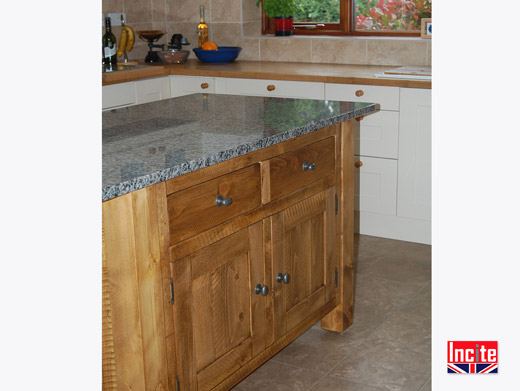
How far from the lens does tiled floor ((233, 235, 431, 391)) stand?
84.0 inches

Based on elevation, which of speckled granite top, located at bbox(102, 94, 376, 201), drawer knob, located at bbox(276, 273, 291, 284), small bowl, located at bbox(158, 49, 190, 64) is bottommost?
drawer knob, located at bbox(276, 273, 291, 284)

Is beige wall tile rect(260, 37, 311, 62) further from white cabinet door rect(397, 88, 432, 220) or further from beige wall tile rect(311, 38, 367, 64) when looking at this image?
white cabinet door rect(397, 88, 432, 220)

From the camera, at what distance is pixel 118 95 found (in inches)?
146

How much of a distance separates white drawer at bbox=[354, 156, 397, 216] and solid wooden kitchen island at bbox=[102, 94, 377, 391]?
110cm

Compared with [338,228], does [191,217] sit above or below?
above

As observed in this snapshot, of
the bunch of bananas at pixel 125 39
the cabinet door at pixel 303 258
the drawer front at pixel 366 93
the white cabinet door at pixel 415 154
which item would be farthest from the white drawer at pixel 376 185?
the bunch of bananas at pixel 125 39

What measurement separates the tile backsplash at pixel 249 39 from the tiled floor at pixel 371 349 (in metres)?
1.44

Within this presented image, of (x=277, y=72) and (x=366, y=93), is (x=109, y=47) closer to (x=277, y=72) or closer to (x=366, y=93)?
(x=277, y=72)

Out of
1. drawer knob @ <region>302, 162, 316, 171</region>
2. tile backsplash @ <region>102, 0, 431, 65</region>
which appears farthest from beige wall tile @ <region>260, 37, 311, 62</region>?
drawer knob @ <region>302, 162, 316, 171</region>

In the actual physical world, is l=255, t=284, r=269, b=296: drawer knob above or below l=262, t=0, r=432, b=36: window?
below

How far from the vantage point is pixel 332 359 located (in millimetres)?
2279

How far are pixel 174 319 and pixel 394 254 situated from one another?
Answer: 6.42 ft
